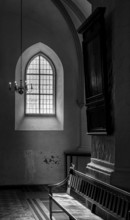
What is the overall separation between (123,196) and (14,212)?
17.2 feet

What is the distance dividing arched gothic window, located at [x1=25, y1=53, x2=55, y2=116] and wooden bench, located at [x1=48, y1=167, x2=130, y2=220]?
7.48 m

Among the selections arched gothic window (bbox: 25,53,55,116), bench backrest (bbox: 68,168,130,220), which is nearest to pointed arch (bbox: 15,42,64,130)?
arched gothic window (bbox: 25,53,55,116)

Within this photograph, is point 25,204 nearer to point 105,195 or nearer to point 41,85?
point 105,195

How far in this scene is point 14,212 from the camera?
10.3 m

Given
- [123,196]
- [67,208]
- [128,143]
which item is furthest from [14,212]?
[123,196]

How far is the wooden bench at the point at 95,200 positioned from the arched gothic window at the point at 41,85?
24.6 feet

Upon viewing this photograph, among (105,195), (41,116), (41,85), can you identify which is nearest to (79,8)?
(41,85)

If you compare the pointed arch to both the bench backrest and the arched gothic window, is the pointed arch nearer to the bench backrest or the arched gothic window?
the arched gothic window

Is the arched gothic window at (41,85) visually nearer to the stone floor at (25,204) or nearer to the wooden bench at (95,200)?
the stone floor at (25,204)

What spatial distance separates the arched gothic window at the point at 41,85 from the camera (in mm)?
16750

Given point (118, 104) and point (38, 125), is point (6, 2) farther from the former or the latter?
point (118, 104)

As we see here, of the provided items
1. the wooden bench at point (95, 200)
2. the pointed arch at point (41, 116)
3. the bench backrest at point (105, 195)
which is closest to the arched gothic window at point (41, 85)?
the pointed arch at point (41, 116)

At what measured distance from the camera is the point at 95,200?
23.7ft

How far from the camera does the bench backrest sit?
5.64 meters
